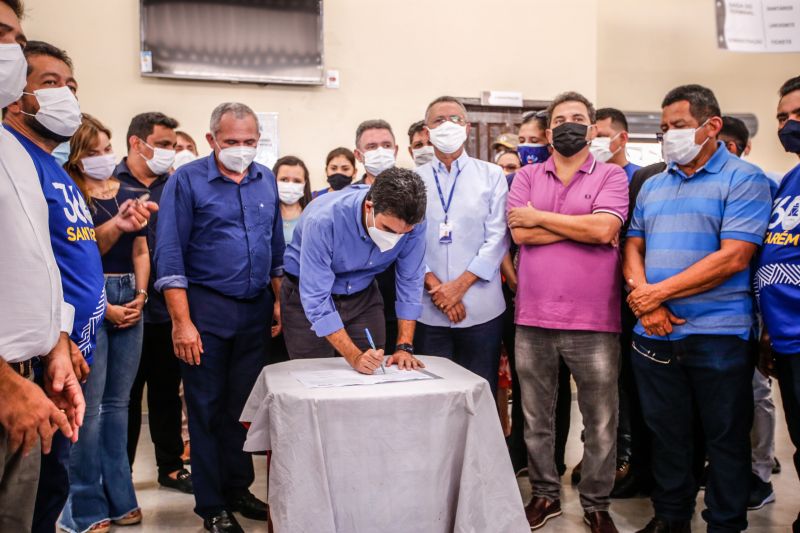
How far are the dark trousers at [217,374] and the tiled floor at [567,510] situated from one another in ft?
0.90

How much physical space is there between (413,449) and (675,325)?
3.84 ft

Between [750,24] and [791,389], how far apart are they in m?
3.72

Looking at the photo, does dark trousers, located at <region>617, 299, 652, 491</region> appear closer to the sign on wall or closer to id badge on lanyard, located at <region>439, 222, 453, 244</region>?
id badge on lanyard, located at <region>439, 222, 453, 244</region>

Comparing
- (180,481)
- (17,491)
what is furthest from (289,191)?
(17,491)

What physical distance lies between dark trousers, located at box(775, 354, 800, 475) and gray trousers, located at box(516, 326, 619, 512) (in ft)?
1.93

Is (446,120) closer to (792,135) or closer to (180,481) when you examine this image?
(792,135)

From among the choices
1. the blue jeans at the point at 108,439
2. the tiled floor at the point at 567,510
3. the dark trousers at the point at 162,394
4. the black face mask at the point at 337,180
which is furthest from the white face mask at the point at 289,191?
the tiled floor at the point at 567,510

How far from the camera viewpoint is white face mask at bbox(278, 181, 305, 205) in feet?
12.7

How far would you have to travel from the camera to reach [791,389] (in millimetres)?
2254

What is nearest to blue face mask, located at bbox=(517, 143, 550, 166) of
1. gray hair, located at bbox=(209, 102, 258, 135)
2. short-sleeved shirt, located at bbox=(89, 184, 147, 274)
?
gray hair, located at bbox=(209, 102, 258, 135)

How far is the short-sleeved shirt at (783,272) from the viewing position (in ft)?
7.16

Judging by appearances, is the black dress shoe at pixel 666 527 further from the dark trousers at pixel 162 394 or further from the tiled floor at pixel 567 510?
the dark trousers at pixel 162 394

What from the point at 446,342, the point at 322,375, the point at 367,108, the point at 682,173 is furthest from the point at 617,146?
the point at 367,108

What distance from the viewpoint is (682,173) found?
248 centimetres
